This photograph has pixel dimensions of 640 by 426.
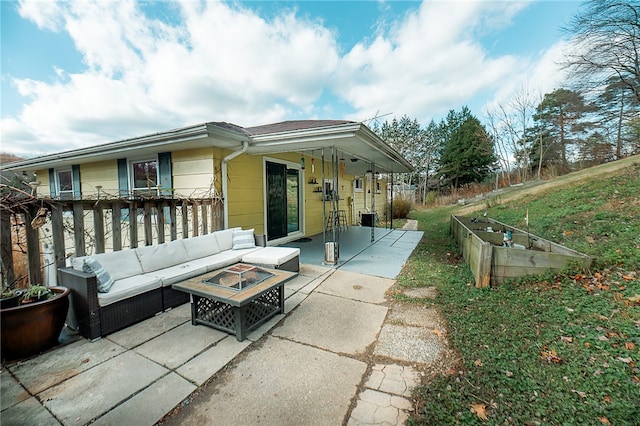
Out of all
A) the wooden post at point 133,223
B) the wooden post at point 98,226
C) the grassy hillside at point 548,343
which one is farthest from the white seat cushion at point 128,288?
the grassy hillside at point 548,343

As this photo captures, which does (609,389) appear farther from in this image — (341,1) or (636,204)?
(341,1)

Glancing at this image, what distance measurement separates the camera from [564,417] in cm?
147

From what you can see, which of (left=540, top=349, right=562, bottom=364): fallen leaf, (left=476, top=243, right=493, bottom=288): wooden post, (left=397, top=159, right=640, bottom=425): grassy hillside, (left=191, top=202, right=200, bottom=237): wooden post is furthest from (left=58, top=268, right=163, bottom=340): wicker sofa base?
(left=476, top=243, right=493, bottom=288): wooden post

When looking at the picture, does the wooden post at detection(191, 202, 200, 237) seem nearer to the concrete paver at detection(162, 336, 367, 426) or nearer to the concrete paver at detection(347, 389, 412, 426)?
the concrete paver at detection(162, 336, 367, 426)

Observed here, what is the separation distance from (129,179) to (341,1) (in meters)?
7.25

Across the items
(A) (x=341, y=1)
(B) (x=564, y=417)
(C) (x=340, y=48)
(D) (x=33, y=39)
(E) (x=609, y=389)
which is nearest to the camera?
(B) (x=564, y=417)

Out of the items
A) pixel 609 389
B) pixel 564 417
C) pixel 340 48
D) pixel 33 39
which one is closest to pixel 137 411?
pixel 564 417

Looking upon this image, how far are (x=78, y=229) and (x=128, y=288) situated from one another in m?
1.04

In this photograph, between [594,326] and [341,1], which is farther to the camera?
[341,1]

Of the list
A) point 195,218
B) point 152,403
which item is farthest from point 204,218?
point 152,403

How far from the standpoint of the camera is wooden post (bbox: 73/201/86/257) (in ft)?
9.33

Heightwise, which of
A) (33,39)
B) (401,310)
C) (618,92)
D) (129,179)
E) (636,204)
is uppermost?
(618,92)

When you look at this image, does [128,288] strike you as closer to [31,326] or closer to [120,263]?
[120,263]

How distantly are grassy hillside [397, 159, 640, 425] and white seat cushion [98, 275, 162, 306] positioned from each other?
109 inches
